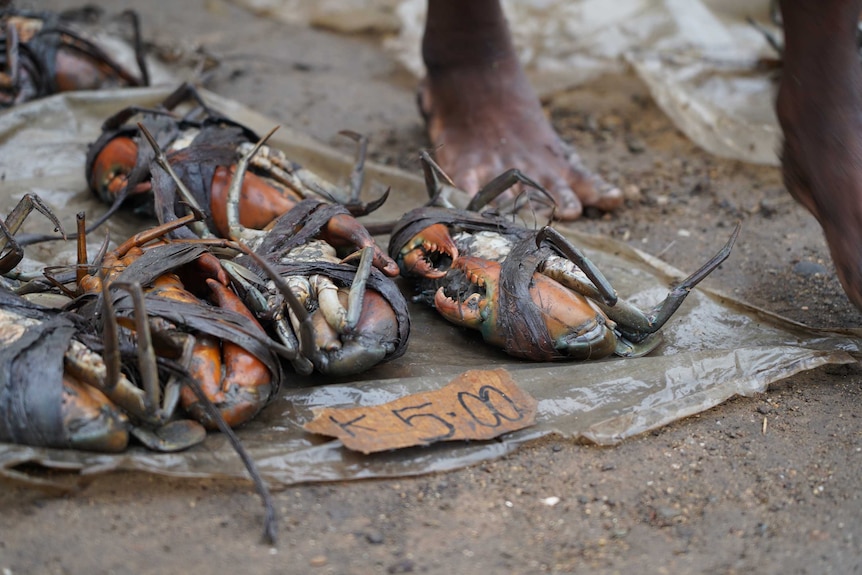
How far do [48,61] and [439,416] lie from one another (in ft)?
7.70

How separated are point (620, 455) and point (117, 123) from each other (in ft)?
5.76

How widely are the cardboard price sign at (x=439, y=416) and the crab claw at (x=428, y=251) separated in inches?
14.5

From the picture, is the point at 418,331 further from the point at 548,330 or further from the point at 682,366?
the point at 682,366

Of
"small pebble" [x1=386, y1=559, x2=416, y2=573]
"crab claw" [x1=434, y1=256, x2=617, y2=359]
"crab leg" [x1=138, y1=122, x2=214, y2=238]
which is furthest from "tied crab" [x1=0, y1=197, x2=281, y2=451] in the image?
"crab claw" [x1=434, y1=256, x2=617, y2=359]

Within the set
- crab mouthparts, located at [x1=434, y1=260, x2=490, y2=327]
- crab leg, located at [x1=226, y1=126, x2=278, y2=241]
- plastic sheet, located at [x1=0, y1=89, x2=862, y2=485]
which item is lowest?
plastic sheet, located at [x1=0, y1=89, x2=862, y2=485]

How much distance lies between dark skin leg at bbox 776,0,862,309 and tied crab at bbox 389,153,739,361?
246 millimetres

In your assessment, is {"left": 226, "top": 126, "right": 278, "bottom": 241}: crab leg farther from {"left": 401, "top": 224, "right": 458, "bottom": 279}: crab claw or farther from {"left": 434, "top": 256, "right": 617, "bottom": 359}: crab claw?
{"left": 434, "top": 256, "right": 617, "bottom": 359}: crab claw

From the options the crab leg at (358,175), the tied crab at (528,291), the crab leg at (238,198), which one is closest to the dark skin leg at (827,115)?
the tied crab at (528,291)

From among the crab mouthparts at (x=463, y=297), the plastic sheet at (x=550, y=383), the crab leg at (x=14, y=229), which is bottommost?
the plastic sheet at (x=550, y=383)

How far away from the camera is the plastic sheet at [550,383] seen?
5.40 feet

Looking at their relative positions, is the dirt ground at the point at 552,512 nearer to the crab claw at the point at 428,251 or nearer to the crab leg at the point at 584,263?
the crab leg at the point at 584,263

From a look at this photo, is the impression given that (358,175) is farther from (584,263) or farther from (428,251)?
(584,263)

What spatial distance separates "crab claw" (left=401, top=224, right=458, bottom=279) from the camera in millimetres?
2174

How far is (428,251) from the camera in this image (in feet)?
7.25
